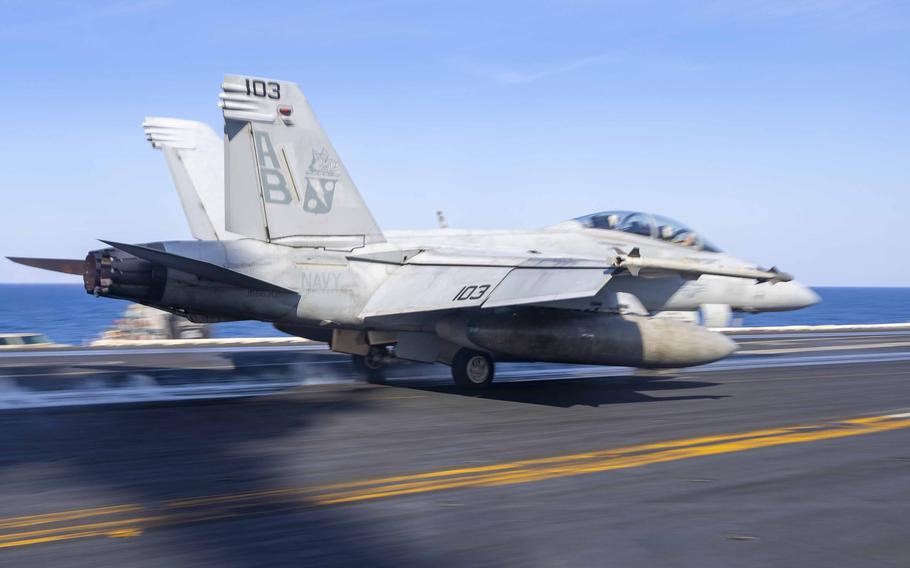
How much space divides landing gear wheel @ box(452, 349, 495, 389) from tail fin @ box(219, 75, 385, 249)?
2.78 meters

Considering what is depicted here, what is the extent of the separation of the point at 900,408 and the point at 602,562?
9.70m

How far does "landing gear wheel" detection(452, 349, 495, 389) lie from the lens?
1540cm

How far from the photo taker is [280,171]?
1438 centimetres

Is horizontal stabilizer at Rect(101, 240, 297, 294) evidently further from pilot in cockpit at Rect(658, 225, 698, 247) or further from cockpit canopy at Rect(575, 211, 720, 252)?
pilot in cockpit at Rect(658, 225, 698, 247)

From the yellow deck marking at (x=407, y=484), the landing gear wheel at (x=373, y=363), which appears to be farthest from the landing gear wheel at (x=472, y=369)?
the yellow deck marking at (x=407, y=484)

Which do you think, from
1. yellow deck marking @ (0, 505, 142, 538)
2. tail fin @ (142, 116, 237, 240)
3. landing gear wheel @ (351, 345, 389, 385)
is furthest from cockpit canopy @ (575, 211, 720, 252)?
yellow deck marking @ (0, 505, 142, 538)

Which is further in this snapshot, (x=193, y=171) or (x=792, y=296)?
(x=193, y=171)

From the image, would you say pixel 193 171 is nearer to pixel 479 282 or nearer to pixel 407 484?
pixel 479 282

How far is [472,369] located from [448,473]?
7.10 m

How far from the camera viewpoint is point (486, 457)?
30.3ft

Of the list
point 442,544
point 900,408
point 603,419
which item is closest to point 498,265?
point 603,419

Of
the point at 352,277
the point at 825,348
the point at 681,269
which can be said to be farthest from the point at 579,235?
the point at 825,348

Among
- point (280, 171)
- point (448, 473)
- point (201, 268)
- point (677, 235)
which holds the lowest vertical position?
point (448, 473)

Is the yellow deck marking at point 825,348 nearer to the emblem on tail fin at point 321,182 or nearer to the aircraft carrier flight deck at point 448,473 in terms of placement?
the aircraft carrier flight deck at point 448,473
